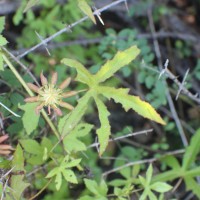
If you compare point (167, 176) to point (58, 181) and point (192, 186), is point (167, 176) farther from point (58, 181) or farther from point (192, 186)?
point (58, 181)

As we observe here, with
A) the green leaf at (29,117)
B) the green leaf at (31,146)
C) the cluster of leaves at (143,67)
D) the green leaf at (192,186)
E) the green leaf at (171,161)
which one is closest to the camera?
the green leaf at (29,117)

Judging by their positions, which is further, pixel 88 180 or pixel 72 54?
pixel 72 54

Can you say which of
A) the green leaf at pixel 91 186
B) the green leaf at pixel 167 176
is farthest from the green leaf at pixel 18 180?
the green leaf at pixel 167 176

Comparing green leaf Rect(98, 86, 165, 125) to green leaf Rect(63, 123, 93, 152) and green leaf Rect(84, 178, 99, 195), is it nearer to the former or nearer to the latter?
green leaf Rect(63, 123, 93, 152)

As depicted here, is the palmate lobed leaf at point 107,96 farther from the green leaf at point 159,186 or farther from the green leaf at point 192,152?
the green leaf at point 192,152

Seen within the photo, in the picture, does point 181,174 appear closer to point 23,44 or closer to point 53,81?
point 53,81

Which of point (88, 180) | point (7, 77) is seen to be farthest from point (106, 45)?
point (88, 180)
